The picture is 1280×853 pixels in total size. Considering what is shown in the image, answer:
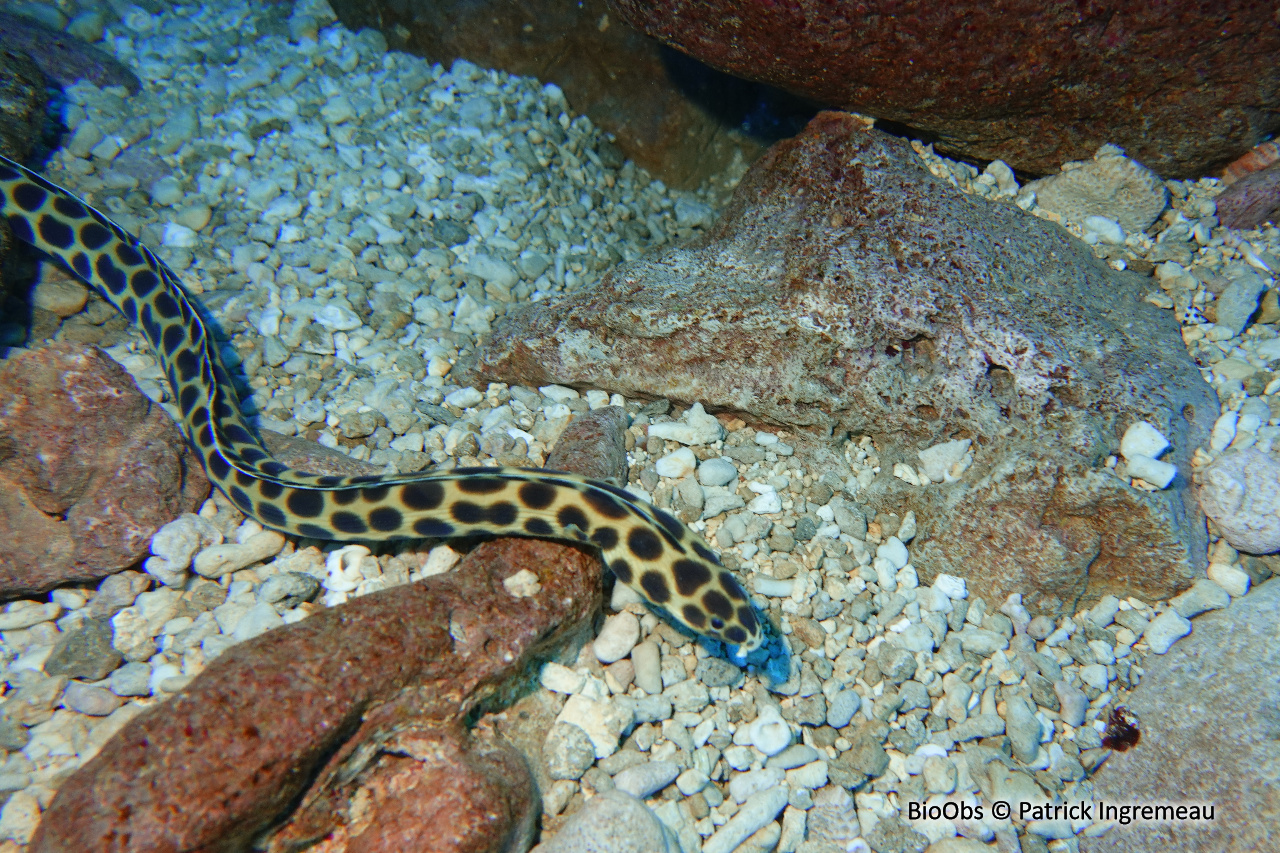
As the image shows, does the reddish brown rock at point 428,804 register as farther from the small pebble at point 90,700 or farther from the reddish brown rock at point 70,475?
the reddish brown rock at point 70,475

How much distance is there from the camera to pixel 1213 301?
11.9ft

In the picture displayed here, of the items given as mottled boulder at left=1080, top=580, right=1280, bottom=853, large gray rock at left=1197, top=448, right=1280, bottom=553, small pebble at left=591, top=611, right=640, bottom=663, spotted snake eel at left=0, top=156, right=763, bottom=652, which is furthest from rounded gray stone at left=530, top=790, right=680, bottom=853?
large gray rock at left=1197, top=448, right=1280, bottom=553

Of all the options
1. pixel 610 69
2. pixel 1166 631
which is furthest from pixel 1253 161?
pixel 610 69

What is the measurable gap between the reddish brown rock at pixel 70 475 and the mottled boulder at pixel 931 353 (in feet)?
5.53

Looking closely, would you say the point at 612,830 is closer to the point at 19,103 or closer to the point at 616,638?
the point at 616,638

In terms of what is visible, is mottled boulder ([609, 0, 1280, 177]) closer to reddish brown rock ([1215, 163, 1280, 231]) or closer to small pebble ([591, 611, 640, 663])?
reddish brown rock ([1215, 163, 1280, 231])

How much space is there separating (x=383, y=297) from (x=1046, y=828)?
4.14 meters

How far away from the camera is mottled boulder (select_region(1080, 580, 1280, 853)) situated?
7.48 ft

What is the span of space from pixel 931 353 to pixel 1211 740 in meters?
1.79

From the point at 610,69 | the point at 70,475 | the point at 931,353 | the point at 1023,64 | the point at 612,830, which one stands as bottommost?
the point at 70,475

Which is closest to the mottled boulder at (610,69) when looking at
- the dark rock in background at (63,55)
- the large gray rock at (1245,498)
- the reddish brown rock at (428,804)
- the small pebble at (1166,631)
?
the dark rock in background at (63,55)

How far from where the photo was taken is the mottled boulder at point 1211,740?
2279 millimetres

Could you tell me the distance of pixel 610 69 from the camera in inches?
202

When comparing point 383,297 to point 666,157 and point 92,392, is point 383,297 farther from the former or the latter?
point 666,157
